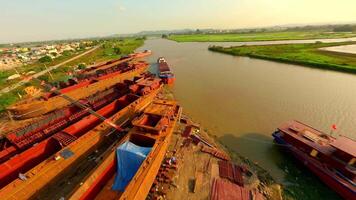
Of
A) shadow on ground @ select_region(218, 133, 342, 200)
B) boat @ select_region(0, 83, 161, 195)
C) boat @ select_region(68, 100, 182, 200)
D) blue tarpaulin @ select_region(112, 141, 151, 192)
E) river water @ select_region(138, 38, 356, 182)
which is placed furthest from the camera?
river water @ select_region(138, 38, 356, 182)

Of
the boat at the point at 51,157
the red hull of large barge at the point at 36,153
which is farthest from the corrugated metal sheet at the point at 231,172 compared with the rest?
the red hull of large barge at the point at 36,153

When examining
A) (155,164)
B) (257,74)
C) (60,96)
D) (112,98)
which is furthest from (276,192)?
(257,74)

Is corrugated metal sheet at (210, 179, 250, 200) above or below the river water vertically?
below

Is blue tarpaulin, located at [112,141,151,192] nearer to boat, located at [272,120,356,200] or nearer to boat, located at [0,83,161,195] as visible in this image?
boat, located at [0,83,161,195]

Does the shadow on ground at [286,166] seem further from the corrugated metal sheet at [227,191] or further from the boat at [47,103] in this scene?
the boat at [47,103]

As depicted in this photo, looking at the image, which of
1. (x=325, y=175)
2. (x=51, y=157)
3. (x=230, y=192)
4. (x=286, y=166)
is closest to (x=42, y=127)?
(x=51, y=157)

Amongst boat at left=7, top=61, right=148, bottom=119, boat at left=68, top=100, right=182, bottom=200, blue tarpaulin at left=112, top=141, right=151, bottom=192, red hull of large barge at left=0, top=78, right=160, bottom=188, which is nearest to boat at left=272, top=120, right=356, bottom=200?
boat at left=68, top=100, right=182, bottom=200
